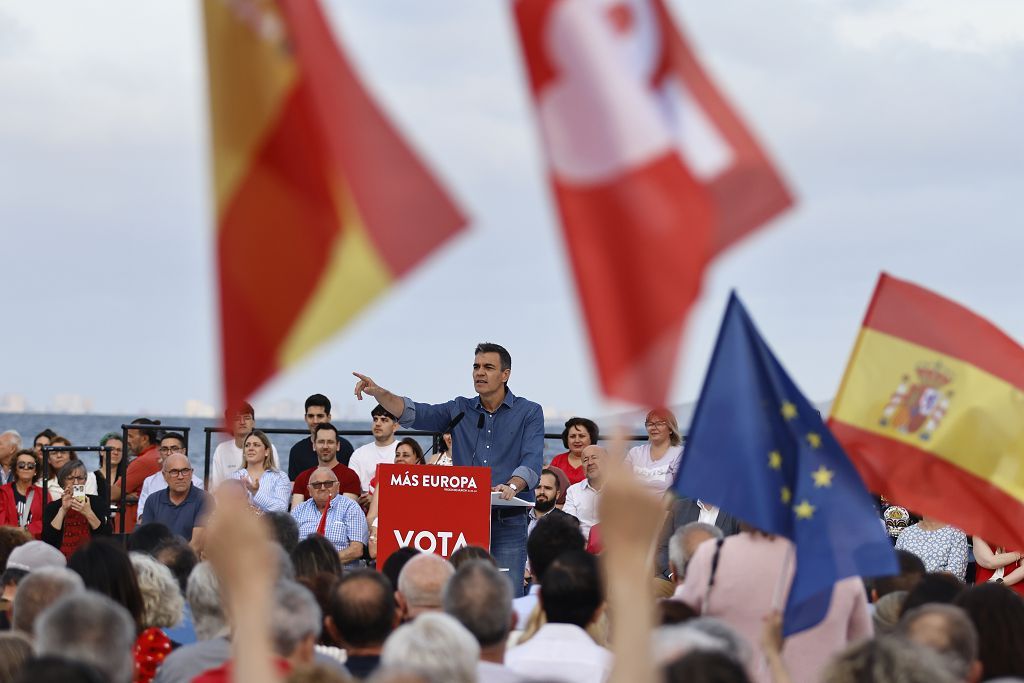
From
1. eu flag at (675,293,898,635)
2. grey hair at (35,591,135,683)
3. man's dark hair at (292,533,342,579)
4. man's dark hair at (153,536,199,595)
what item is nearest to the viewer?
grey hair at (35,591,135,683)

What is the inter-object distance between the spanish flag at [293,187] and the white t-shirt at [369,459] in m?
8.32

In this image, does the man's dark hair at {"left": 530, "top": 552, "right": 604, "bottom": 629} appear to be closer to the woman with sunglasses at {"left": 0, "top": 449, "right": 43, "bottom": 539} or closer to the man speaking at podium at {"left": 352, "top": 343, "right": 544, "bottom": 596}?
the man speaking at podium at {"left": 352, "top": 343, "right": 544, "bottom": 596}

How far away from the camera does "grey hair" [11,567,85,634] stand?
600cm

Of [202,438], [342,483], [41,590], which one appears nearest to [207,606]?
[41,590]

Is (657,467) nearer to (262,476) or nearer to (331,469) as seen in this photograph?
(331,469)

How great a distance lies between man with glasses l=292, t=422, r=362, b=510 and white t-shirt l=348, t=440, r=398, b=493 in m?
0.64

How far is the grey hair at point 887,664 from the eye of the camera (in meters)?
4.41

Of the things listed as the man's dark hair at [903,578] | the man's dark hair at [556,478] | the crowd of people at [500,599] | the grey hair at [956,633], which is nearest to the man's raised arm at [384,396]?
the crowd of people at [500,599]

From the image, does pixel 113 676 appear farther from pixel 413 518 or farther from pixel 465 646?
pixel 413 518

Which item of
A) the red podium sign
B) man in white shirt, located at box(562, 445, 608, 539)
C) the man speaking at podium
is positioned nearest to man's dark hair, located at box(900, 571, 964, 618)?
the red podium sign

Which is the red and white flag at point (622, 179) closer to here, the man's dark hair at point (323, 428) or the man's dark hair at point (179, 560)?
the man's dark hair at point (179, 560)

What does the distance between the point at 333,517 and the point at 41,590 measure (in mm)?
5220

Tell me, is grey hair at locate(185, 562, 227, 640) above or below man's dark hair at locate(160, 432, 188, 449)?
below

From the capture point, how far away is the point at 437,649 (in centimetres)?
493
